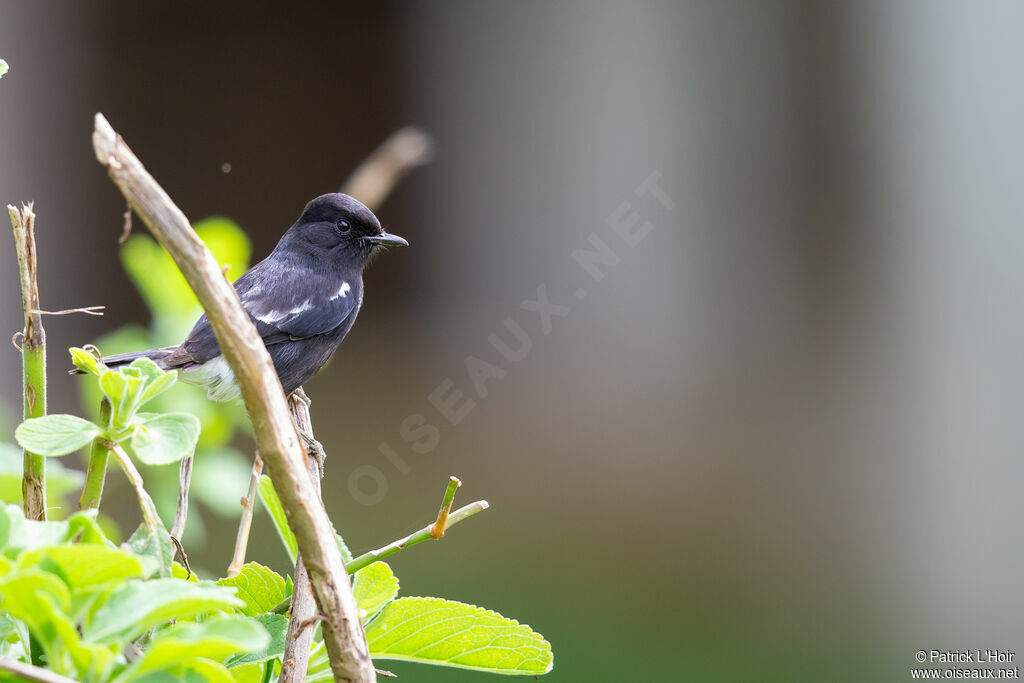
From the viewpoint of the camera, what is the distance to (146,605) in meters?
0.49

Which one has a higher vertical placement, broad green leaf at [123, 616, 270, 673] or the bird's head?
the bird's head

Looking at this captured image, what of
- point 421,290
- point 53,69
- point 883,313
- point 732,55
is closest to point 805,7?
point 732,55

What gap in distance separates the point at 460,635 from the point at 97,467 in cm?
27

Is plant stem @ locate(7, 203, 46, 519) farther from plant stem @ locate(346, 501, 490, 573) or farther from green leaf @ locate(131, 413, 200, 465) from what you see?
plant stem @ locate(346, 501, 490, 573)

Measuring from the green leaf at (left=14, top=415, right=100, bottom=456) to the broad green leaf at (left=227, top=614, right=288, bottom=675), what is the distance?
0.49 feet

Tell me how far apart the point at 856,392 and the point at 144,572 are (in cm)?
631

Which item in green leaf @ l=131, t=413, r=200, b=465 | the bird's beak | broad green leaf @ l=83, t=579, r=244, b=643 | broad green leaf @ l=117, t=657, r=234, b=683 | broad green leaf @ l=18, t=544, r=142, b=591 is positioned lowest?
broad green leaf @ l=117, t=657, r=234, b=683

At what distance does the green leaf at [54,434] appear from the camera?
0.58 m

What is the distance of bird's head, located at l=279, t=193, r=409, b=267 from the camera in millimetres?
2113

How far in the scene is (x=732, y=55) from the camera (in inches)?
262

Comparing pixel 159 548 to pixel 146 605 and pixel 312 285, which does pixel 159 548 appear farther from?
pixel 312 285

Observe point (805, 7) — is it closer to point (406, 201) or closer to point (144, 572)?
point (406, 201)

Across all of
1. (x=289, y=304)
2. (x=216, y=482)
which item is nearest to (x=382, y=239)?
(x=289, y=304)

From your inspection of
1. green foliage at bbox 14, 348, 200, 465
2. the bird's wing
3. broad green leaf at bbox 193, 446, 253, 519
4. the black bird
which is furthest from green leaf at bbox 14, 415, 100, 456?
the bird's wing
